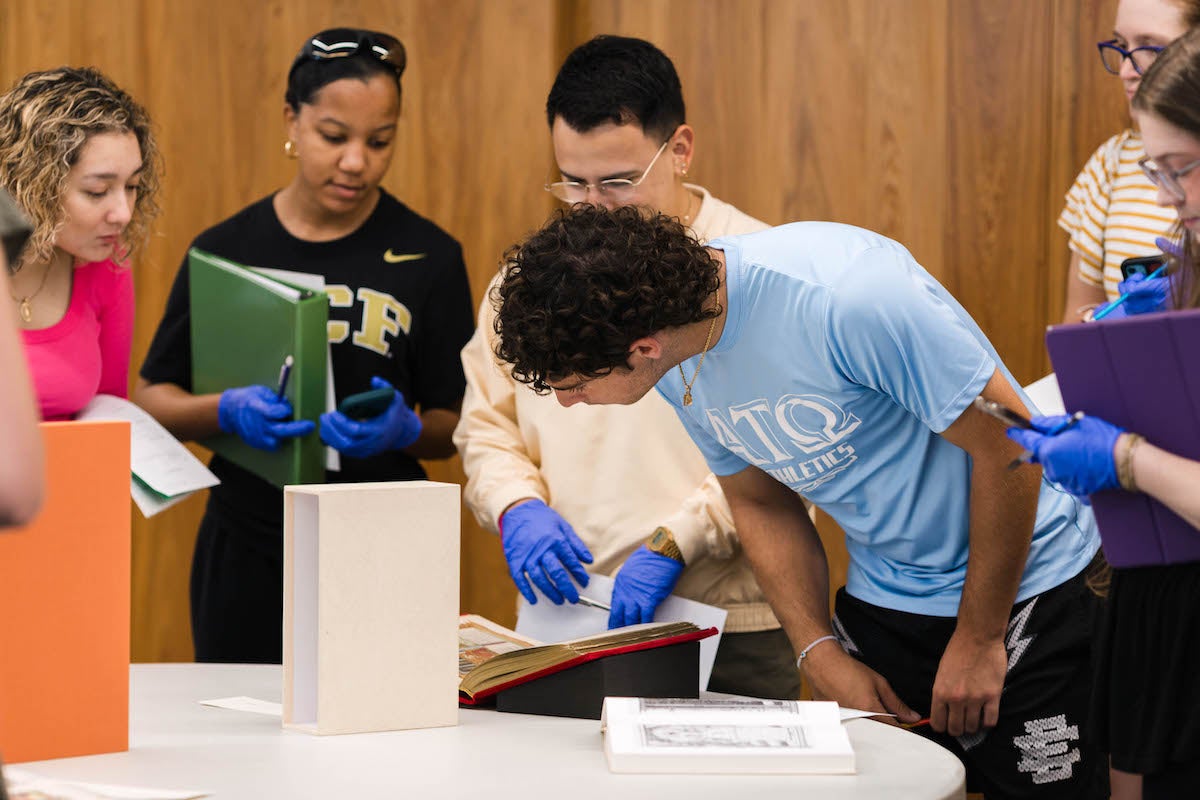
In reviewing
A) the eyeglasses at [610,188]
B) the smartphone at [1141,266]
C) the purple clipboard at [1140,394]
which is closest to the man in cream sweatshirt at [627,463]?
the eyeglasses at [610,188]

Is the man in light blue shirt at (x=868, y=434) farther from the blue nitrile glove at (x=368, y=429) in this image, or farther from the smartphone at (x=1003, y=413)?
the blue nitrile glove at (x=368, y=429)

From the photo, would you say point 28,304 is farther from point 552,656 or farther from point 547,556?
point 552,656

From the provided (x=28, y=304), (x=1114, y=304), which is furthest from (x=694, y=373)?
(x=28, y=304)

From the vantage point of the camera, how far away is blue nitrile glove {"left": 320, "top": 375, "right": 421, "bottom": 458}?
2291 millimetres

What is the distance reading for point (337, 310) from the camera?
7.90 ft

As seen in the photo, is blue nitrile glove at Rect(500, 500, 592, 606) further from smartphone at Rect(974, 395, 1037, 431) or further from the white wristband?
smartphone at Rect(974, 395, 1037, 431)

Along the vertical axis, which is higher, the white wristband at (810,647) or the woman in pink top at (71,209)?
the woman in pink top at (71,209)

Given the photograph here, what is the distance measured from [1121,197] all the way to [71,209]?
5.52 ft

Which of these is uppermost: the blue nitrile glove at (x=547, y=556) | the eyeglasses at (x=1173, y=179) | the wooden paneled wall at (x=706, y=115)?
the wooden paneled wall at (x=706, y=115)

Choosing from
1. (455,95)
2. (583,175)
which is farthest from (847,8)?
(583,175)

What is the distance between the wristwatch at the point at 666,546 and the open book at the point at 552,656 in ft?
0.79

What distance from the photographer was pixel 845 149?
2.97 m

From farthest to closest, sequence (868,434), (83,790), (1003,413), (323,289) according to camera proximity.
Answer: (323,289) < (868,434) < (1003,413) < (83,790)

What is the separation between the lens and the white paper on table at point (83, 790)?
1.06m
